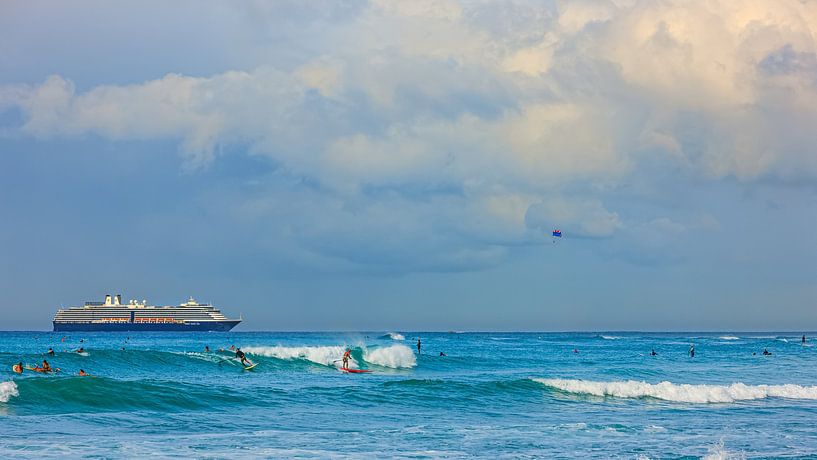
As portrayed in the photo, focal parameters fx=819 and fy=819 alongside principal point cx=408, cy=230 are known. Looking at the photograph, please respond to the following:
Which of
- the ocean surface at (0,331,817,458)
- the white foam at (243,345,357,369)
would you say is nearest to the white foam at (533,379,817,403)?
the ocean surface at (0,331,817,458)

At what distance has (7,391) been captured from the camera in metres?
37.4

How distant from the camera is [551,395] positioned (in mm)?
45594

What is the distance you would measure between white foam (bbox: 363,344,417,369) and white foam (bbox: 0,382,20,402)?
39.3 m

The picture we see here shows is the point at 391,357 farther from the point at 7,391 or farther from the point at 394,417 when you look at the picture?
the point at 7,391

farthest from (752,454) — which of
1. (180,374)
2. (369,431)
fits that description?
(180,374)

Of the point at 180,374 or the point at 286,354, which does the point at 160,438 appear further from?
the point at 286,354

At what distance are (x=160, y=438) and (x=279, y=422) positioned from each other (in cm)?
620

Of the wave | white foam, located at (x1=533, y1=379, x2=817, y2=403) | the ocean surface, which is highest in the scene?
the wave

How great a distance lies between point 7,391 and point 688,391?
34.2 meters

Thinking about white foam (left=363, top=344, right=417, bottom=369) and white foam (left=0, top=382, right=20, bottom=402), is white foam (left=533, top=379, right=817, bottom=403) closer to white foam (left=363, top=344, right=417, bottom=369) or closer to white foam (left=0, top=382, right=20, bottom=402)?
white foam (left=363, top=344, right=417, bottom=369)

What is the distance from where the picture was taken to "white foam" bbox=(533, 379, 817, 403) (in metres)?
43.7

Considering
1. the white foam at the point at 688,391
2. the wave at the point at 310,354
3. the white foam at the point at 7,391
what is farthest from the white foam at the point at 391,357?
the white foam at the point at 7,391

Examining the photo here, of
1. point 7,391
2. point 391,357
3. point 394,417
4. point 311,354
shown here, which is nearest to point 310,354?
point 311,354

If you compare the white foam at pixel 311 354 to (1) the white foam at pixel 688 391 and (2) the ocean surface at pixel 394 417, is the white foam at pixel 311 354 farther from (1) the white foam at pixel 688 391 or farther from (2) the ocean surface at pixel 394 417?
(1) the white foam at pixel 688 391
